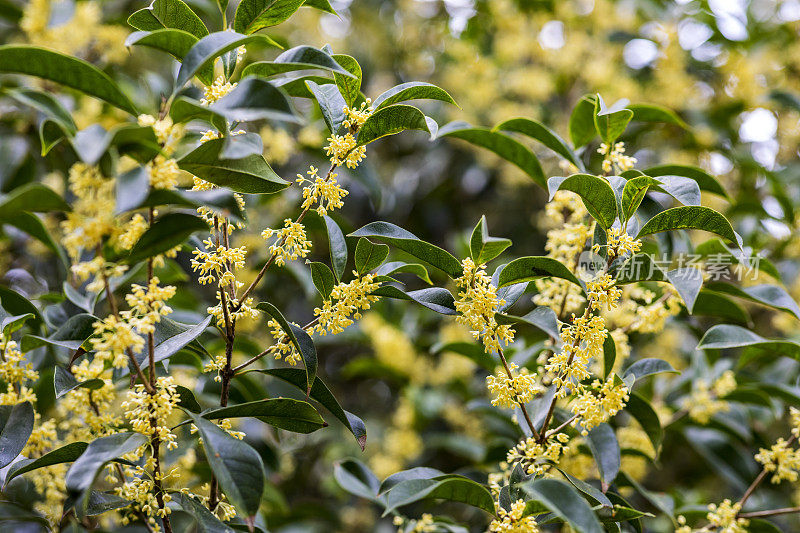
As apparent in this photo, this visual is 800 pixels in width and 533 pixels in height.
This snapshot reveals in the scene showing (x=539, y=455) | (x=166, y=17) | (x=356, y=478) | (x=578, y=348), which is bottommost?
(x=356, y=478)

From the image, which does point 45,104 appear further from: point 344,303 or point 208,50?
point 344,303

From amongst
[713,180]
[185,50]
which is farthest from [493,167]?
[185,50]

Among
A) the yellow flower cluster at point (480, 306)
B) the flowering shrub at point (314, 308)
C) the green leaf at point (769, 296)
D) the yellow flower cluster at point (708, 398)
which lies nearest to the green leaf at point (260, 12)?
the flowering shrub at point (314, 308)

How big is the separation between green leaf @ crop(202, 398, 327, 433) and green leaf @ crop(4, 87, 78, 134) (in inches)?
20.9

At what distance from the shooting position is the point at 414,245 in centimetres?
122

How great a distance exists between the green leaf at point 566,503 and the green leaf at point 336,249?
1.70 ft

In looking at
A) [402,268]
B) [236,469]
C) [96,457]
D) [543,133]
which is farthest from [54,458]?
[543,133]

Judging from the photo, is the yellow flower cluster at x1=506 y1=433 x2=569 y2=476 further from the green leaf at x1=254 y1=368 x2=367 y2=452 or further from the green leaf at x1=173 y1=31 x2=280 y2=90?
the green leaf at x1=173 y1=31 x2=280 y2=90

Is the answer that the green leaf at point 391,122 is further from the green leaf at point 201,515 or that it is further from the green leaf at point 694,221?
the green leaf at point 201,515

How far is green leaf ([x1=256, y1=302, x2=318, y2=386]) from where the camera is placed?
112 cm

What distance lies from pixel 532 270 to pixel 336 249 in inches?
15.0

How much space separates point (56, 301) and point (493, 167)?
2329 millimetres

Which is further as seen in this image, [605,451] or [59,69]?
[605,451]

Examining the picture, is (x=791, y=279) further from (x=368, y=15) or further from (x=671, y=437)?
(x=368, y=15)
